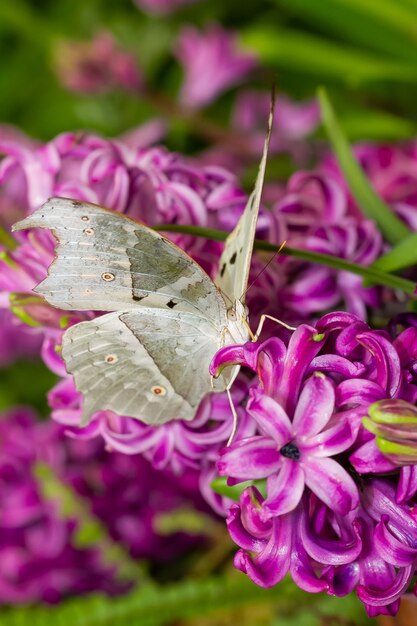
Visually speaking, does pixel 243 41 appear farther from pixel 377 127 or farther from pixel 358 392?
pixel 358 392

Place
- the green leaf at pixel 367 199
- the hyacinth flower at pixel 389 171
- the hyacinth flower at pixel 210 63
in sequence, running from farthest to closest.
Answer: the hyacinth flower at pixel 210 63 → the hyacinth flower at pixel 389 171 → the green leaf at pixel 367 199

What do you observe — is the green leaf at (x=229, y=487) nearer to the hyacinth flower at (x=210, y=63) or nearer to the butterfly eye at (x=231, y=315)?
the butterfly eye at (x=231, y=315)

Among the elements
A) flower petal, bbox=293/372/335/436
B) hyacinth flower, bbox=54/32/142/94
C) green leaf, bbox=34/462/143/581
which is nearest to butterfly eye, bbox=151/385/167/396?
flower petal, bbox=293/372/335/436

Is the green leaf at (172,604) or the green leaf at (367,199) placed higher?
the green leaf at (367,199)

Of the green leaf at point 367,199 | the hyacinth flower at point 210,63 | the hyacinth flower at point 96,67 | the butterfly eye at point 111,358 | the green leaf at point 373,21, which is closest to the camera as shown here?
the butterfly eye at point 111,358

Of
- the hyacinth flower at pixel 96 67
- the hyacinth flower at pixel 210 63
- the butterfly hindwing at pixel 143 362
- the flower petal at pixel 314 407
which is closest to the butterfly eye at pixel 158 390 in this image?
the butterfly hindwing at pixel 143 362

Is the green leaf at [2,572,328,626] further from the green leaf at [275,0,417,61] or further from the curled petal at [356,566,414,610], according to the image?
the green leaf at [275,0,417,61]

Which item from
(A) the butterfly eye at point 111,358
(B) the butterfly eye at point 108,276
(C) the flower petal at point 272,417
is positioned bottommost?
(A) the butterfly eye at point 111,358
